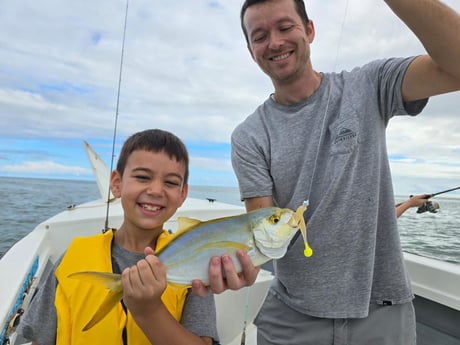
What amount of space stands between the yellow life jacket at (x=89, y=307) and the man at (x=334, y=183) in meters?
0.62

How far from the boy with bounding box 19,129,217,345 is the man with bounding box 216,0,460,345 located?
0.44 metres

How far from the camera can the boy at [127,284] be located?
1.29 m

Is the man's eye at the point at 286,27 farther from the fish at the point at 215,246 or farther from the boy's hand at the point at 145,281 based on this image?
the boy's hand at the point at 145,281

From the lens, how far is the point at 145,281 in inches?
47.1

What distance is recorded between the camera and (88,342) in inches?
56.1

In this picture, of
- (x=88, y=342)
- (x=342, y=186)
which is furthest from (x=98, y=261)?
(x=342, y=186)

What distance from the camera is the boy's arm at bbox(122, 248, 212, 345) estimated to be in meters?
1.20

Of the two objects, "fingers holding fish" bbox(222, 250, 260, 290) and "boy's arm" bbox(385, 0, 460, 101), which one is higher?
"boy's arm" bbox(385, 0, 460, 101)

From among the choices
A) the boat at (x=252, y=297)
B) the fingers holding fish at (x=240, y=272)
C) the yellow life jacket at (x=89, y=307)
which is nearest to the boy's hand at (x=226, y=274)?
the fingers holding fish at (x=240, y=272)

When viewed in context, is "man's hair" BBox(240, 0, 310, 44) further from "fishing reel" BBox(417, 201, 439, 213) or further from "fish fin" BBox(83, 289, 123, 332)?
"fishing reel" BBox(417, 201, 439, 213)

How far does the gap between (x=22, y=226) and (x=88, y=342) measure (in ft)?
27.8

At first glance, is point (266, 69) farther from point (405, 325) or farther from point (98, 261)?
point (405, 325)

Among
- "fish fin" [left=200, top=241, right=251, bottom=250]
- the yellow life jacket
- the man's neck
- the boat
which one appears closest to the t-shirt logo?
the man's neck

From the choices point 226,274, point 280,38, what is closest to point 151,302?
point 226,274
